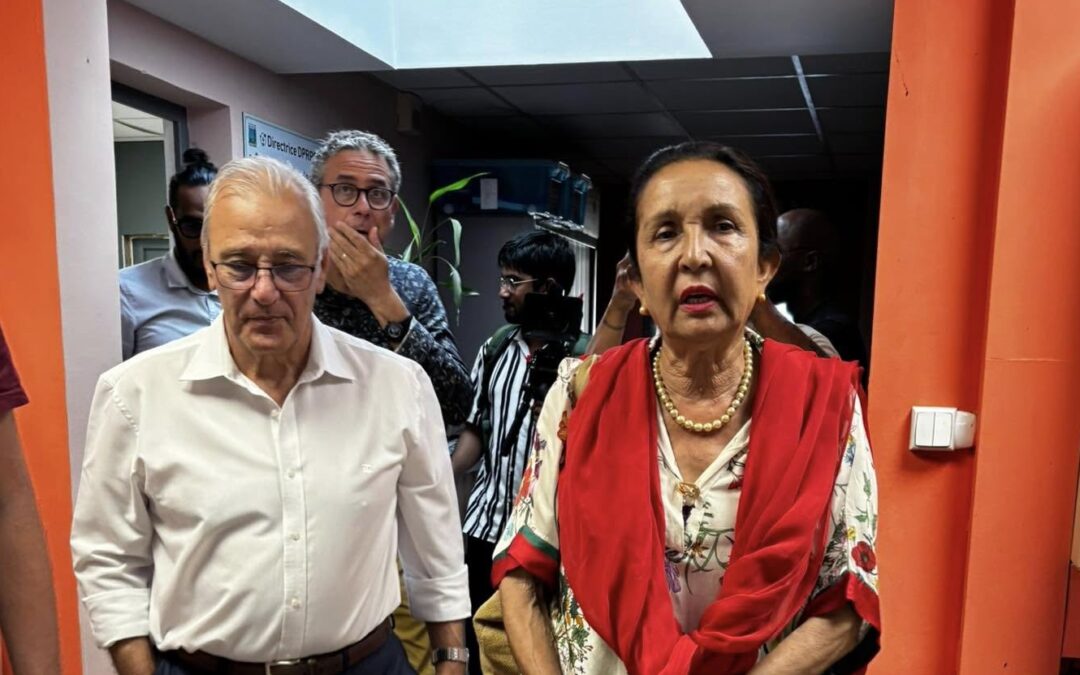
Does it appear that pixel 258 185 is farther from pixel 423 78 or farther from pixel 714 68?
pixel 714 68

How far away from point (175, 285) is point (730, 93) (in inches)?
128

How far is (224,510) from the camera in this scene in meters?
1.09

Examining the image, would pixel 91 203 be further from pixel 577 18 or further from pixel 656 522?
pixel 577 18

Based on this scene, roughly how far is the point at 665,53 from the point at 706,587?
262 centimetres

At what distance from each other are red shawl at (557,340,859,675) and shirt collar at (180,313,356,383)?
0.42m

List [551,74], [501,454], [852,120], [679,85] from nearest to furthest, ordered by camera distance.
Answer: [501,454]
[551,74]
[679,85]
[852,120]

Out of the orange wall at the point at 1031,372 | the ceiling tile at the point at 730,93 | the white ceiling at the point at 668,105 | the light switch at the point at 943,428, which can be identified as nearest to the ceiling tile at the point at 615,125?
the white ceiling at the point at 668,105

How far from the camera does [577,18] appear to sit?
323 cm

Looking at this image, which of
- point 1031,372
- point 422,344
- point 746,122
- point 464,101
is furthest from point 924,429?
point 746,122

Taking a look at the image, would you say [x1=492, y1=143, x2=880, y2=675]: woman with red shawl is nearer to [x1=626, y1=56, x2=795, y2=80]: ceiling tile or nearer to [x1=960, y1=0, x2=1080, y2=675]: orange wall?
[x1=960, y1=0, x2=1080, y2=675]: orange wall

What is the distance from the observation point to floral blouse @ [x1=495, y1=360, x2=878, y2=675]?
984mm

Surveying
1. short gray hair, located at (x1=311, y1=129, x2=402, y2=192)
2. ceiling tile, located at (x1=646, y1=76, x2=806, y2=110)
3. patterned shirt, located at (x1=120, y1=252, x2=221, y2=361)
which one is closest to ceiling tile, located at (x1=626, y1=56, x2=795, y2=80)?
ceiling tile, located at (x1=646, y1=76, x2=806, y2=110)

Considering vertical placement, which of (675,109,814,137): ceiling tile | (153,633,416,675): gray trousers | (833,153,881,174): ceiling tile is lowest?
(153,633,416,675): gray trousers

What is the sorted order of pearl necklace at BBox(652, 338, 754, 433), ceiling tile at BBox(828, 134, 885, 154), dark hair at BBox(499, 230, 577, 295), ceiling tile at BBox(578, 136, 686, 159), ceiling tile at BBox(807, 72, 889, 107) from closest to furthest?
1. pearl necklace at BBox(652, 338, 754, 433)
2. dark hair at BBox(499, 230, 577, 295)
3. ceiling tile at BBox(807, 72, 889, 107)
4. ceiling tile at BBox(828, 134, 885, 154)
5. ceiling tile at BBox(578, 136, 686, 159)
